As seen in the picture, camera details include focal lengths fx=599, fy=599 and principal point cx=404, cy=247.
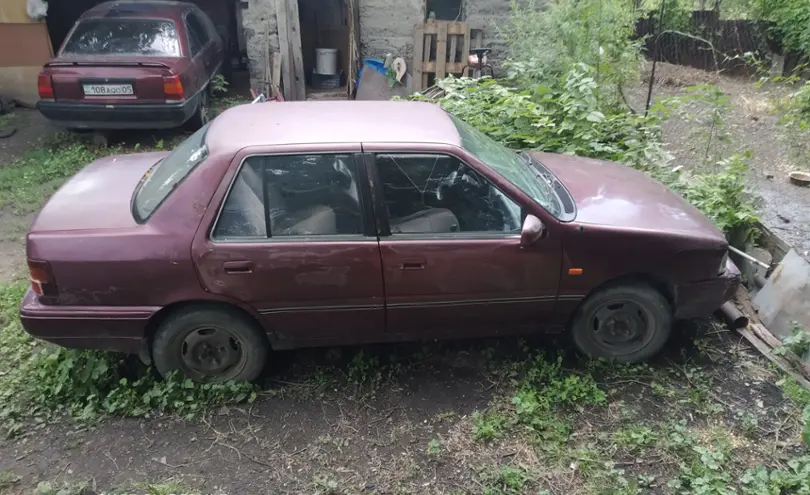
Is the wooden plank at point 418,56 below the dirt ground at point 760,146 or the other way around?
the other way around

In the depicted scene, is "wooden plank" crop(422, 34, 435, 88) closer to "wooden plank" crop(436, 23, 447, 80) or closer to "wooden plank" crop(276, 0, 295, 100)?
"wooden plank" crop(436, 23, 447, 80)

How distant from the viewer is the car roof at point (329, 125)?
355 cm

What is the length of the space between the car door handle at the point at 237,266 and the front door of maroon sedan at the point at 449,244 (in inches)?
30.5

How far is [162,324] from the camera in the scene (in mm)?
3604

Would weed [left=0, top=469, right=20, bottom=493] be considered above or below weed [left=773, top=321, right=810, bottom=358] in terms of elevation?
below

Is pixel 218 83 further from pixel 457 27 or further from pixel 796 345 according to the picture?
pixel 796 345

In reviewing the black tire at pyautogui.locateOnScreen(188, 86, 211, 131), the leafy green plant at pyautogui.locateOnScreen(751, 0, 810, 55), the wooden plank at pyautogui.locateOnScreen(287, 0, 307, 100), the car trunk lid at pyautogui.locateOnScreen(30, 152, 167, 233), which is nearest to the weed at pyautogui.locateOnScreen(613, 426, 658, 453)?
the car trunk lid at pyautogui.locateOnScreen(30, 152, 167, 233)

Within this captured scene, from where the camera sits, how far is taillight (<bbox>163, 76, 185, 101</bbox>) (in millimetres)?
7332

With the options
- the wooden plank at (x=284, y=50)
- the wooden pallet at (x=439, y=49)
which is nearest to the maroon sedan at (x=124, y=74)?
the wooden plank at (x=284, y=50)

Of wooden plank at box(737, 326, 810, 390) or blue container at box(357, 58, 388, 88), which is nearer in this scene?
wooden plank at box(737, 326, 810, 390)

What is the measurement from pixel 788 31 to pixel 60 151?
12146 millimetres

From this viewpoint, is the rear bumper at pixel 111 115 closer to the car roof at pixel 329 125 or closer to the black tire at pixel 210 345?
the car roof at pixel 329 125

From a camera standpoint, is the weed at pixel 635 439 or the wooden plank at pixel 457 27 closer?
the weed at pixel 635 439

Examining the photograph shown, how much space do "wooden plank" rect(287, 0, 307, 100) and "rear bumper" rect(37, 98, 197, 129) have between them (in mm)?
2668
